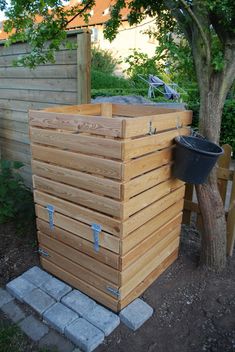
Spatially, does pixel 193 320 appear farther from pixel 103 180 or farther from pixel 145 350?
pixel 103 180

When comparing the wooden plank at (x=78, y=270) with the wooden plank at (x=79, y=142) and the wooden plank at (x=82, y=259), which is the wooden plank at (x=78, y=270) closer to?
the wooden plank at (x=82, y=259)

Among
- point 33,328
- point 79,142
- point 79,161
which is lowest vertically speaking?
point 33,328

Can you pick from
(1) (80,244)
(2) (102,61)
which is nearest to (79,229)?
(1) (80,244)

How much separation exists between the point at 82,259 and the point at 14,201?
153cm

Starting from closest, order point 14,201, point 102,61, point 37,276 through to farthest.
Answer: point 37,276
point 14,201
point 102,61

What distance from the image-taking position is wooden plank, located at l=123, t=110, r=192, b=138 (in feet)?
6.85

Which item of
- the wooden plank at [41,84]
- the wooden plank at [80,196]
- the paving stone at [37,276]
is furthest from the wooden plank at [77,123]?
the paving stone at [37,276]

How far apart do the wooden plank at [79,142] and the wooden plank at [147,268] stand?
3.62 feet

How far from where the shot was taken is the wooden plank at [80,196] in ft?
7.43

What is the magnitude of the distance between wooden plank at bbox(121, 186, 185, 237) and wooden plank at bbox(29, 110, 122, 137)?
26.8 inches

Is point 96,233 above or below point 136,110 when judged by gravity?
below

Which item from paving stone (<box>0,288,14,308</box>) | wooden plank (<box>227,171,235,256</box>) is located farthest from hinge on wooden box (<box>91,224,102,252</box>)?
wooden plank (<box>227,171,235,256</box>)

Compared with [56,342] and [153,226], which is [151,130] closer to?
[153,226]

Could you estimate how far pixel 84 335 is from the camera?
233 cm
